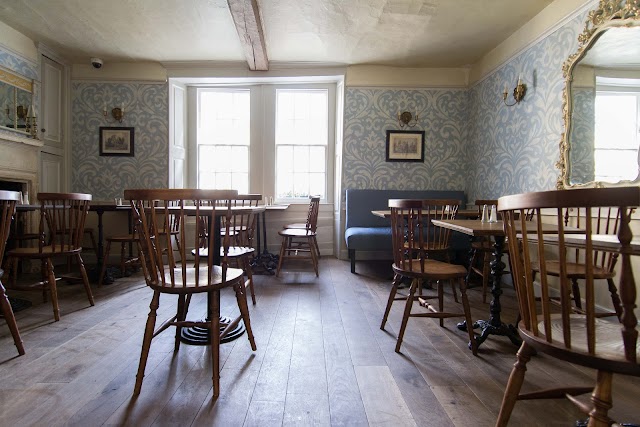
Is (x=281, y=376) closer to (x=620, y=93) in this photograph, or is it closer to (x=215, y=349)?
(x=215, y=349)

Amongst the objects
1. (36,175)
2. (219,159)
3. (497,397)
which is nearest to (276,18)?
(219,159)

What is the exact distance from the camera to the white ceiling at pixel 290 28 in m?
3.51

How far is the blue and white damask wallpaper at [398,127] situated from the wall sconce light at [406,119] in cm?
6

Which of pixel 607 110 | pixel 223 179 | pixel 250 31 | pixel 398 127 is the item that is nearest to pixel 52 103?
pixel 223 179

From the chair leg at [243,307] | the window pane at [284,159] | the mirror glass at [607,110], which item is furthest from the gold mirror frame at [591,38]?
the window pane at [284,159]

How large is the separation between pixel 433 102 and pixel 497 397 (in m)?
4.36

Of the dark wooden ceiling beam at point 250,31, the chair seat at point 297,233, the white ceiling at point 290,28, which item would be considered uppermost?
the white ceiling at point 290,28

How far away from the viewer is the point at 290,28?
3994 mm

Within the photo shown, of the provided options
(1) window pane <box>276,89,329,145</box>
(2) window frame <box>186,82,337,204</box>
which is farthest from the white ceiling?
(1) window pane <box>276,89,329,145</box>

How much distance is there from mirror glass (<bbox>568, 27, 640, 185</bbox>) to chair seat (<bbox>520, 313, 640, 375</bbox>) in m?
1.95

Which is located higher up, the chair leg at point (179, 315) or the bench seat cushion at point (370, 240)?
the bench seat cushion at point (370, 240)

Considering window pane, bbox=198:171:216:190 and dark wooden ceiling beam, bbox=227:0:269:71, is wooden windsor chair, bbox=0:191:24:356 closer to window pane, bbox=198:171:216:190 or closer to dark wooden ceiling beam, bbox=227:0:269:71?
dark wooden ceiling beam, bbox=227:0:269:71

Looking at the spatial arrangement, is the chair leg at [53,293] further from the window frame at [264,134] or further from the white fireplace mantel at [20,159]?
the window frame at [264,134]

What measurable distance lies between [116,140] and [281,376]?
471 cm
